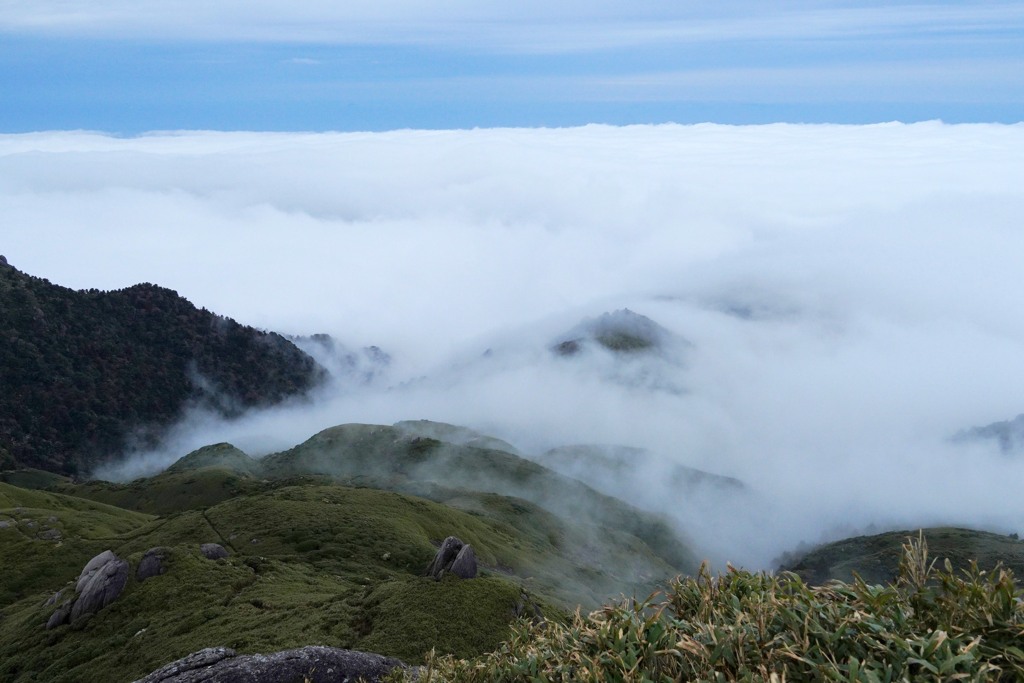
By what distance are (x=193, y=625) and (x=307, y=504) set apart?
52642mm

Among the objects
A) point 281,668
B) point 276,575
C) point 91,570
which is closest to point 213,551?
point 276,575

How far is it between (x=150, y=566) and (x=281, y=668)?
4989 centimetres

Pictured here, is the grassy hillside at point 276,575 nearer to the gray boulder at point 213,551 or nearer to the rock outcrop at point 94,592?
the rock outcrop at point 94,592

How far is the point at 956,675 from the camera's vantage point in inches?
324

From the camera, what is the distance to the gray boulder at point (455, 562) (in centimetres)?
5622

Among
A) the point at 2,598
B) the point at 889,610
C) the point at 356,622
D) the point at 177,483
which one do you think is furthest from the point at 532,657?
the point at 177,483

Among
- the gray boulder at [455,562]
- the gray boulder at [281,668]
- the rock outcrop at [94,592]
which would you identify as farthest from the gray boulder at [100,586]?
the gray boulder at [281,668]

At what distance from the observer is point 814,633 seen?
9492 mm

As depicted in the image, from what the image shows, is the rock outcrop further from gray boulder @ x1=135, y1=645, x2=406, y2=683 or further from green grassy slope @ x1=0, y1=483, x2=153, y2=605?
gray boulder @ x1=135, y1=645, x2=406, y2=683

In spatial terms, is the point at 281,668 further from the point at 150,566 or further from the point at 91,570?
the point at 91,570

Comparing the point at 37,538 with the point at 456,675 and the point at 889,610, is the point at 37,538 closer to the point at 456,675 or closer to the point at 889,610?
the point at 456,675

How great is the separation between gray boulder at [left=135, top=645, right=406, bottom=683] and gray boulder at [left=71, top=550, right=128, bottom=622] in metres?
41.8

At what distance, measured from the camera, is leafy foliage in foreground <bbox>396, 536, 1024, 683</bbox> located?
8.79m

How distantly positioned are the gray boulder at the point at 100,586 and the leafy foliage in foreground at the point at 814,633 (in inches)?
2638
